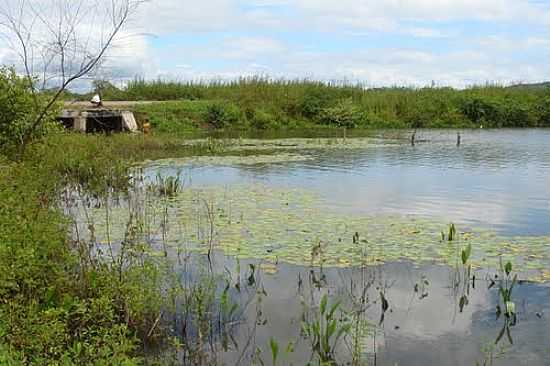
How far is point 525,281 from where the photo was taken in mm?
7543

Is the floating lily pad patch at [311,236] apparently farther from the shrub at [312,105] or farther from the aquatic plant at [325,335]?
the shrub at [312,105]

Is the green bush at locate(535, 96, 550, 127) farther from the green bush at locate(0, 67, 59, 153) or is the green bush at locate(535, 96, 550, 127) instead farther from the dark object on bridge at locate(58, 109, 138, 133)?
the green bush at locate(0, 67, 59, 153)

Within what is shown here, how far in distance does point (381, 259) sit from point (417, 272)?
54 cm

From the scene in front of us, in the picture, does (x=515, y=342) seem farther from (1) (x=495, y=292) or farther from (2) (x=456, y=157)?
(2) (x=456, y=157)

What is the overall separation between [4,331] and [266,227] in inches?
230

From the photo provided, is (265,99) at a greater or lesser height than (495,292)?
greater

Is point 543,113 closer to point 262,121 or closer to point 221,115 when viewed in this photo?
point 262,121

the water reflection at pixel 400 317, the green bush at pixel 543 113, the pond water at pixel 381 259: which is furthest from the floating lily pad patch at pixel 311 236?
the green bush at pixel 543 113

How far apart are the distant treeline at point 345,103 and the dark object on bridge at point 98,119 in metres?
7.51

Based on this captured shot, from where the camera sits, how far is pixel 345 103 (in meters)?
37.4

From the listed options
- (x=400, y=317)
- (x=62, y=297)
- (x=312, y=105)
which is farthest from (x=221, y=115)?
(x=62, y=297)

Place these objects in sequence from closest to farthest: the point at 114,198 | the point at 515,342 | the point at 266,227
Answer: the point at 515,342, the point at 266,227, the point at 114,198

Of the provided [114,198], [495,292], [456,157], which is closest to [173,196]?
[114,198]

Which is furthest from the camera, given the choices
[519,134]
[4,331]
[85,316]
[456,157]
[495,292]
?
[519,134]
